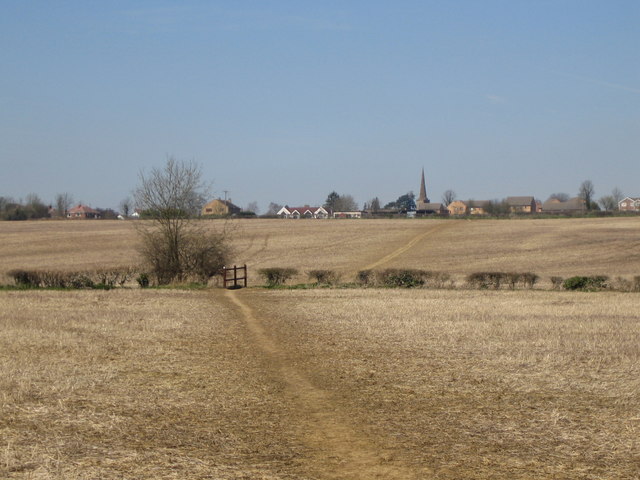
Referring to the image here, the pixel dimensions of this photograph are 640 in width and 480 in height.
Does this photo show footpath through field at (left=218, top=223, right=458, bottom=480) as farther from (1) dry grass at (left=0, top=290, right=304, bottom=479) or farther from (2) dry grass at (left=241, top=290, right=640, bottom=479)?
(1) dry grass at (left=0, top=290, right=304, bottom=479)

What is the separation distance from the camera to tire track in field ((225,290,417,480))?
8.30 m

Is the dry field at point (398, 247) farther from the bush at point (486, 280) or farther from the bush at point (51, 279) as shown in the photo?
the bush at point (51, 279)

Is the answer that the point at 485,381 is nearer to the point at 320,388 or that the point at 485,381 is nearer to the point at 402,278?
the point at 320,388

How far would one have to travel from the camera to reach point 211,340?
19.3 m

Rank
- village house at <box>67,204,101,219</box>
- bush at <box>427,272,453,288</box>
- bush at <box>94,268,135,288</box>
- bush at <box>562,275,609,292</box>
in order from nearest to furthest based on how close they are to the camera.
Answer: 1. bush at <box>562,275,609,292</box>
2. bush at <box>427,272,453,288</box>
3. bush at <box>94,268,135,288</box>
4. village house at <box>67,204,101,219</box>

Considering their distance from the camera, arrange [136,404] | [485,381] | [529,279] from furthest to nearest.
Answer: [529,279]
[485,381]
[136,404]

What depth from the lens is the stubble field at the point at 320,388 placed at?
344 inches

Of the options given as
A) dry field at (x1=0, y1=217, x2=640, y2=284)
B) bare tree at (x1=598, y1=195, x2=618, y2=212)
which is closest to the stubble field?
dry field at (x1=0, y1=217, x2=640, y2=284)

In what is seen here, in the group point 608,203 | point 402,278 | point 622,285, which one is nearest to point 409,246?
point 402,278

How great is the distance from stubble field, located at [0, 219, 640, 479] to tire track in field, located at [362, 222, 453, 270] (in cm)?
2615

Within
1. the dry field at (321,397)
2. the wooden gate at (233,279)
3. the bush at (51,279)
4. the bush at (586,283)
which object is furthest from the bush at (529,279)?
the bush at (51,279)

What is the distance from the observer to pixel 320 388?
13.1m

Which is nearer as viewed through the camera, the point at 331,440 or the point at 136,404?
the point at 331,440

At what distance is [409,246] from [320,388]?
56929 millimetres
